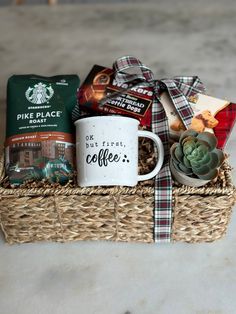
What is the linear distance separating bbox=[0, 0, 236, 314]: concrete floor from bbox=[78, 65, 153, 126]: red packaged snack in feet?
0.84

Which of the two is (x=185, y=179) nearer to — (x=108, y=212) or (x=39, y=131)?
(x=108, y=212)

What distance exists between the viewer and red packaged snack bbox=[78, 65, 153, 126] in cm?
93

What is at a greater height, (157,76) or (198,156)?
(157,76)

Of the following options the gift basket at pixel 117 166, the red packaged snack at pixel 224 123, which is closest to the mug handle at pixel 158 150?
the gift basket at pixel 117 166

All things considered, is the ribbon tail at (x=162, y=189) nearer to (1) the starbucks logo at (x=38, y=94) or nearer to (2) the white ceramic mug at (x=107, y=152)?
(2) the white ceramic mug at (x=107, y=152)

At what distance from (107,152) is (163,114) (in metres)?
0.17

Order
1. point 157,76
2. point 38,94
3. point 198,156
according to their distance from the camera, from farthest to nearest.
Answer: point 157,76 → point 38,94 → point 198,156

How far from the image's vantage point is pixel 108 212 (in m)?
0.87

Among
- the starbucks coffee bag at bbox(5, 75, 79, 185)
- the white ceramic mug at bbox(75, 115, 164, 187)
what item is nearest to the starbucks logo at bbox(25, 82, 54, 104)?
the starbucks coffee bag at bbox(5, 75, 79, 185)

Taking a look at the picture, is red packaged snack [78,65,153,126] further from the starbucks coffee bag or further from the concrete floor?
the concrete floor

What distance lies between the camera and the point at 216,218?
0.88m

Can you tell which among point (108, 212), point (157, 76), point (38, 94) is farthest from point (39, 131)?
point (157, 76)
